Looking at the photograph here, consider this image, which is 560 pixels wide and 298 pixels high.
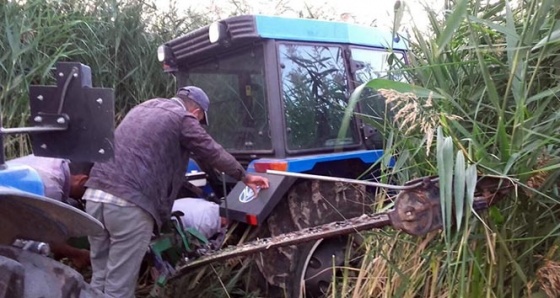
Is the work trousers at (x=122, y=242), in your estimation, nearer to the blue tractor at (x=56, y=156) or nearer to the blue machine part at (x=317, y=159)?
the blue machine part at (x=317, y=159)

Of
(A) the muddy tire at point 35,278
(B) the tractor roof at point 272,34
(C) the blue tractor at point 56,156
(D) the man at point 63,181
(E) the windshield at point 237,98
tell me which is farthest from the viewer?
(E) the windshield at point 237,98

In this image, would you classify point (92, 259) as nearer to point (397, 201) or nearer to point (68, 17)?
point (397, 201)

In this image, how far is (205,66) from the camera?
3.95 metres

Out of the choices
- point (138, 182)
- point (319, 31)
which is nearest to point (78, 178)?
point (138, 182)

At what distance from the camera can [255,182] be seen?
341 centimetres

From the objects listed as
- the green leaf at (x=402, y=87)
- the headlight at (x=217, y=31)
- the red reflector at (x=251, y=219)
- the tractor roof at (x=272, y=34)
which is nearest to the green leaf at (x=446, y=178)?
the green leaf at (x=402, y=87)

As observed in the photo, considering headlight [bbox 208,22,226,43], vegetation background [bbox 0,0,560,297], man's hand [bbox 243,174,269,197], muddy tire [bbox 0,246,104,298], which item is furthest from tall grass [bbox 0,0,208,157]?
muddy tire [bbox 0,246,104,298]

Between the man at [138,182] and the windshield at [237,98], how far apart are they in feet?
1.00

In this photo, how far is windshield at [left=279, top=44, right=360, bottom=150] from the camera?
3492 mm

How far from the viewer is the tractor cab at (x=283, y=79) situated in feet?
11.3

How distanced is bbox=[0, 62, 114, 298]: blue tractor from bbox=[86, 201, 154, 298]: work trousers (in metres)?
1.52

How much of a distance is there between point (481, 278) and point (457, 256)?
10cm

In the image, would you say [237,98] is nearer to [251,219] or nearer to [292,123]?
[292,123]

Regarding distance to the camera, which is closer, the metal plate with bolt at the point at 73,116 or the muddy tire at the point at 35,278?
the muddy tire at the point at 35,278
